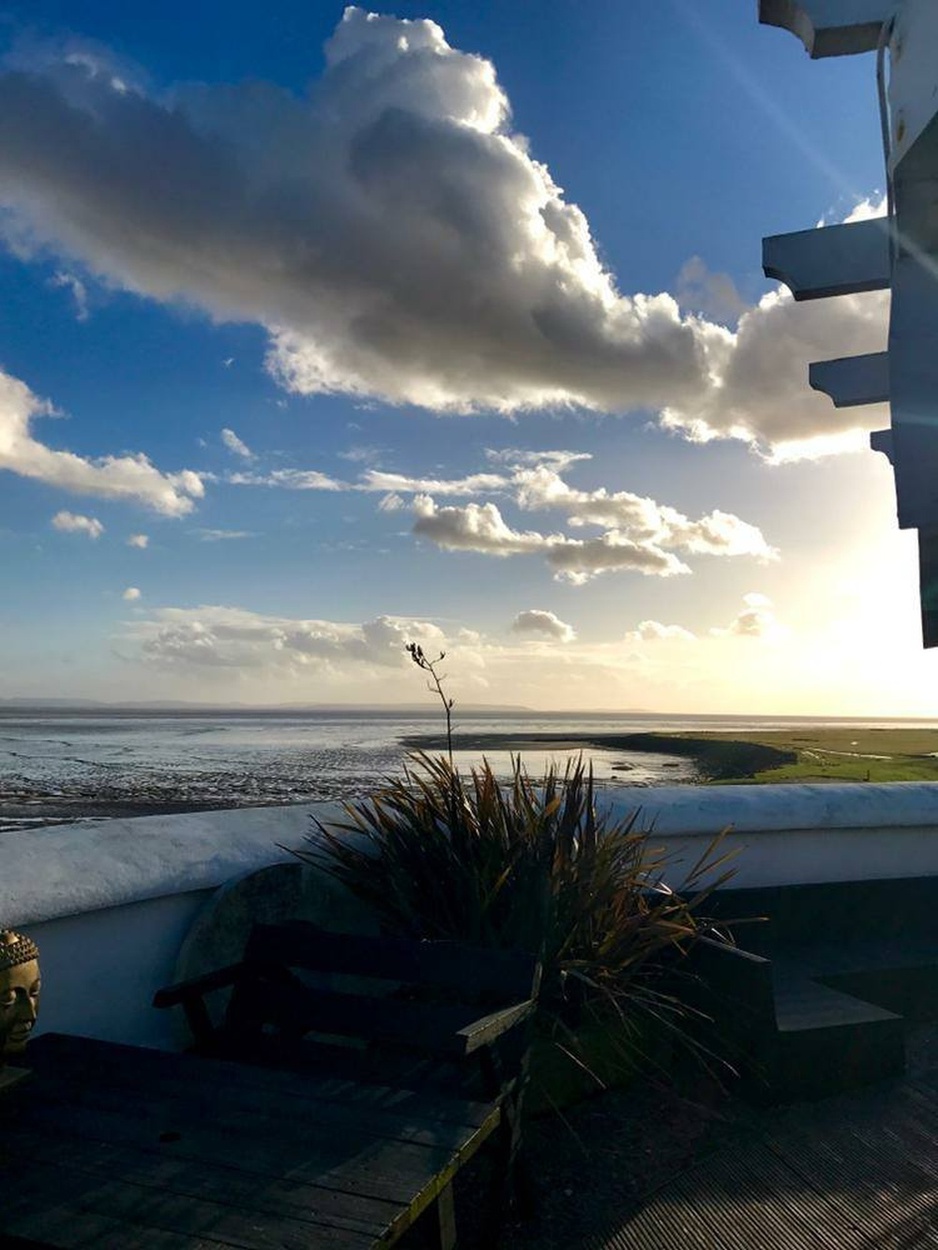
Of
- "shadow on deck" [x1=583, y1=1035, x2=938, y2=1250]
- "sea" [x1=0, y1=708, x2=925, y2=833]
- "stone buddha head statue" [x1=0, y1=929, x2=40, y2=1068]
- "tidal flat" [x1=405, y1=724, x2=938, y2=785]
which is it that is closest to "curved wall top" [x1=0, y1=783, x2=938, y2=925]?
"stone buddha head statue" [x1=0, y1=929, x2=40, y2=1068]

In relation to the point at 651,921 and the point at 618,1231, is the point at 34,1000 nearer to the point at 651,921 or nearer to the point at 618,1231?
the point at 618,1231

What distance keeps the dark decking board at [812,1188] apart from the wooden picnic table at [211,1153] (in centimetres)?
79

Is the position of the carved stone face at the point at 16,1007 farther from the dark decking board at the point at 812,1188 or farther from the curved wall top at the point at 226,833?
the dark decking board at the point at 812,1188

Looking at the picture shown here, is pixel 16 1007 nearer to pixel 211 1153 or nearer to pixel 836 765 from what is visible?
pixel 211 1153

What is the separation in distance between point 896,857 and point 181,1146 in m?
4.17

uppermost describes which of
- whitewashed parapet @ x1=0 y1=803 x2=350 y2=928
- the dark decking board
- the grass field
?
whitewashed parapet @ x1=0 y1=803 x2=350 y2=928

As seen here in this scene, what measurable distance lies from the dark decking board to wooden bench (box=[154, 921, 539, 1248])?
493mm

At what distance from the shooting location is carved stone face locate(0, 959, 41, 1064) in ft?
7.30

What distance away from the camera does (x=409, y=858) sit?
3.82 metres

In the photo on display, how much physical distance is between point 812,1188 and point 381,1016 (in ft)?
4.63

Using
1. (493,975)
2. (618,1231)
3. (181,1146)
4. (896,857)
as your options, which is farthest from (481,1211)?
(896,857)

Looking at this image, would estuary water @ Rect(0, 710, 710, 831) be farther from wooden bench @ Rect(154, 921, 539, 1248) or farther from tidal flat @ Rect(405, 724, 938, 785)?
wooden bench @ Rect(154, 921, 539, 1248)

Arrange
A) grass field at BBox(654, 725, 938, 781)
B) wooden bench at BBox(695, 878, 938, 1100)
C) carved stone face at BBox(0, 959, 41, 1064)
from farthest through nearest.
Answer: grass field at BBox(654, 725, 938, 781)
wooden bench at BBox(695, 878, 938, 1100)
carved stone face at BBox(0, 959, 41, 1064)

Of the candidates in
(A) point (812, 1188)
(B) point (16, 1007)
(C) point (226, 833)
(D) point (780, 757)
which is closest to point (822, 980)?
(A) point (812, 1188)
